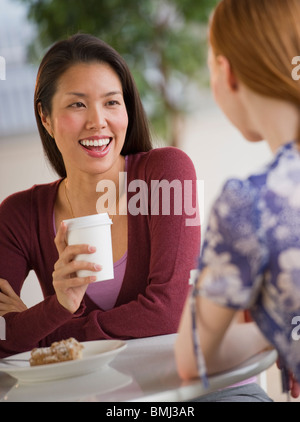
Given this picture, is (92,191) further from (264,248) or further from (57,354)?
(264,248)

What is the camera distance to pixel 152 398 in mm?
914

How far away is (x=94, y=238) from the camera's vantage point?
117 cm

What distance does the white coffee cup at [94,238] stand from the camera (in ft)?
3.82

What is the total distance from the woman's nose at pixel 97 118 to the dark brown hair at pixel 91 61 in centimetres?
12

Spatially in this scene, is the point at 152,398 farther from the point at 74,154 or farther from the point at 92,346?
the point at 74,154

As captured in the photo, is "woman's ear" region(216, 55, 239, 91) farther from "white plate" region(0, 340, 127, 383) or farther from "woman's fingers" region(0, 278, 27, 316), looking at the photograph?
"woman's fingers" region(0, 278, 27, 316)

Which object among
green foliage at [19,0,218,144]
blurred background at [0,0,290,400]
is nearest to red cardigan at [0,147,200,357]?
blurred background at [0,0,290,400]

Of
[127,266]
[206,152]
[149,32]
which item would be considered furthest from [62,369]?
[206,152]

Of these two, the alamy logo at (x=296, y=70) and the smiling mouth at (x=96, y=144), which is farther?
the smiling mouth at (x=96, y=144)

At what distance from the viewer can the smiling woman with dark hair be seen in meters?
1.37

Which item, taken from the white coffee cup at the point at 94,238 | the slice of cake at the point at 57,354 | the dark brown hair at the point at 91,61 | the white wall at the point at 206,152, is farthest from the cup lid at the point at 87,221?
the white wall at the point at 206,152

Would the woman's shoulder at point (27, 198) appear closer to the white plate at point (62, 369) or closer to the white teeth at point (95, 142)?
the white teeth at point (95, 142)

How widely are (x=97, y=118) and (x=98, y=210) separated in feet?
0.73
